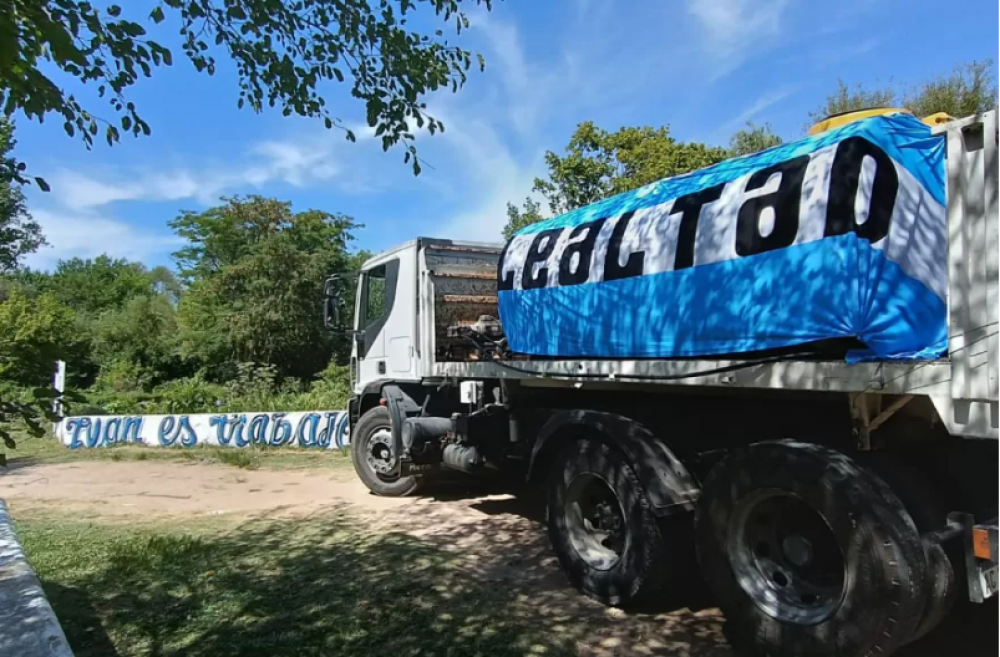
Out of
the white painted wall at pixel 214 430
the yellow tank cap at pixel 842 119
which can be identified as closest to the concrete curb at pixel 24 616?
the yellow tank cap at pixel 842 119

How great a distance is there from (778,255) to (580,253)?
1681 millimetres

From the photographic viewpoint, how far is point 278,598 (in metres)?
4.78

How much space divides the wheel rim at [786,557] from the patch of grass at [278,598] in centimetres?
113

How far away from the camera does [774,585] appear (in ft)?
11.8

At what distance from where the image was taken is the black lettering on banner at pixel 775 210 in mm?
3367

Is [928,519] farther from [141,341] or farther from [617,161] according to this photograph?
[141,341]

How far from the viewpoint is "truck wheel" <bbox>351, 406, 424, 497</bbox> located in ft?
26.8

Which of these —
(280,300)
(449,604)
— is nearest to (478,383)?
(449,604)

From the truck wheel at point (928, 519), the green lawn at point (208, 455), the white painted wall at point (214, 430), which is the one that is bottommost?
the green lawn at point (208, 455)

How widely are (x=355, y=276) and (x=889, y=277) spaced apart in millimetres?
6723

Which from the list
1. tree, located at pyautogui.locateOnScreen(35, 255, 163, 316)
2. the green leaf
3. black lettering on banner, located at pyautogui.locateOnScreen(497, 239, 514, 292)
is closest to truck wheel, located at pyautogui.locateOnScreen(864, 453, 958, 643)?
black lettering on banner, located at pyautogui.locateOnScreen(497, 239, 514, 292)

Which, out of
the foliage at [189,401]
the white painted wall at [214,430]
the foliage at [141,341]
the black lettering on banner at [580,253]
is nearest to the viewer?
the black lettering on banner at [580,253]

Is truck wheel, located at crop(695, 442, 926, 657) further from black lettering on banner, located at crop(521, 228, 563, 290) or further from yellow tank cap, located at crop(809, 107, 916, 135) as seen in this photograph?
black lettering on banner, located at crop(521, 228, 563, 290)

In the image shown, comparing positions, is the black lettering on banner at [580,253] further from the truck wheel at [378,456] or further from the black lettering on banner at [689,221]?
the truck wheel at [378,456]
